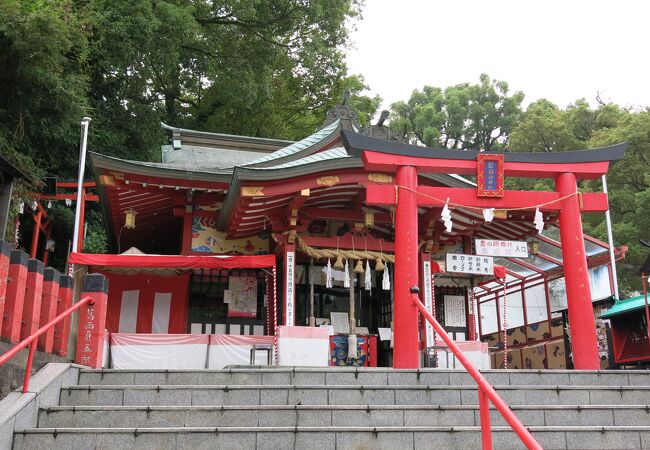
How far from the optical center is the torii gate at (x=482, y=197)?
355 inches

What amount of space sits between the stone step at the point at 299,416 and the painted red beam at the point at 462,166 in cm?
456

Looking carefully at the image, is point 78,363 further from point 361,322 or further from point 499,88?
point 499,88

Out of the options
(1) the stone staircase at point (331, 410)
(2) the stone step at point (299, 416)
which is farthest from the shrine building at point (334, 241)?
(2) the stone step at point (299, 416)

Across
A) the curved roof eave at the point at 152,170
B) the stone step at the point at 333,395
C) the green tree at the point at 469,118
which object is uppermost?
the green tree at the point at 469,118

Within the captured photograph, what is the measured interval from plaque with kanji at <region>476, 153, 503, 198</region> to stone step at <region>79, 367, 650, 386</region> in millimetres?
3410

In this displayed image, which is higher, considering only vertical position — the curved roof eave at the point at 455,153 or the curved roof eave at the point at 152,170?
the curved roof eave at the point at 152,170

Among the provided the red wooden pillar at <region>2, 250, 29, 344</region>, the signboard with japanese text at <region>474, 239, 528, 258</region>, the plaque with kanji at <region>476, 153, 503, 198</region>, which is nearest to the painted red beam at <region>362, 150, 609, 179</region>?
the plaque with kanji at <region>476, 153, 503, 198</region>

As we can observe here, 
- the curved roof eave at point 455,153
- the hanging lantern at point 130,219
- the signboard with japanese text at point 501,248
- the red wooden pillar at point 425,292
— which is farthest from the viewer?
the hanging lantern at point 130,219

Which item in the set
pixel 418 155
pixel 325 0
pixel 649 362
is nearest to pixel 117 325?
pixel 418 155

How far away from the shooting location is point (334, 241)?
1316 cm

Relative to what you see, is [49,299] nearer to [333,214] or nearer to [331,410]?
[331,410]

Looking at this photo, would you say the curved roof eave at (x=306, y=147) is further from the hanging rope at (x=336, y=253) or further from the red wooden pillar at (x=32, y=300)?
the red wooden pillar at (x=32, y=300)

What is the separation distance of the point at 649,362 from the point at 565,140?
17928mm

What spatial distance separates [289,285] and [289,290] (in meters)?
0.10
